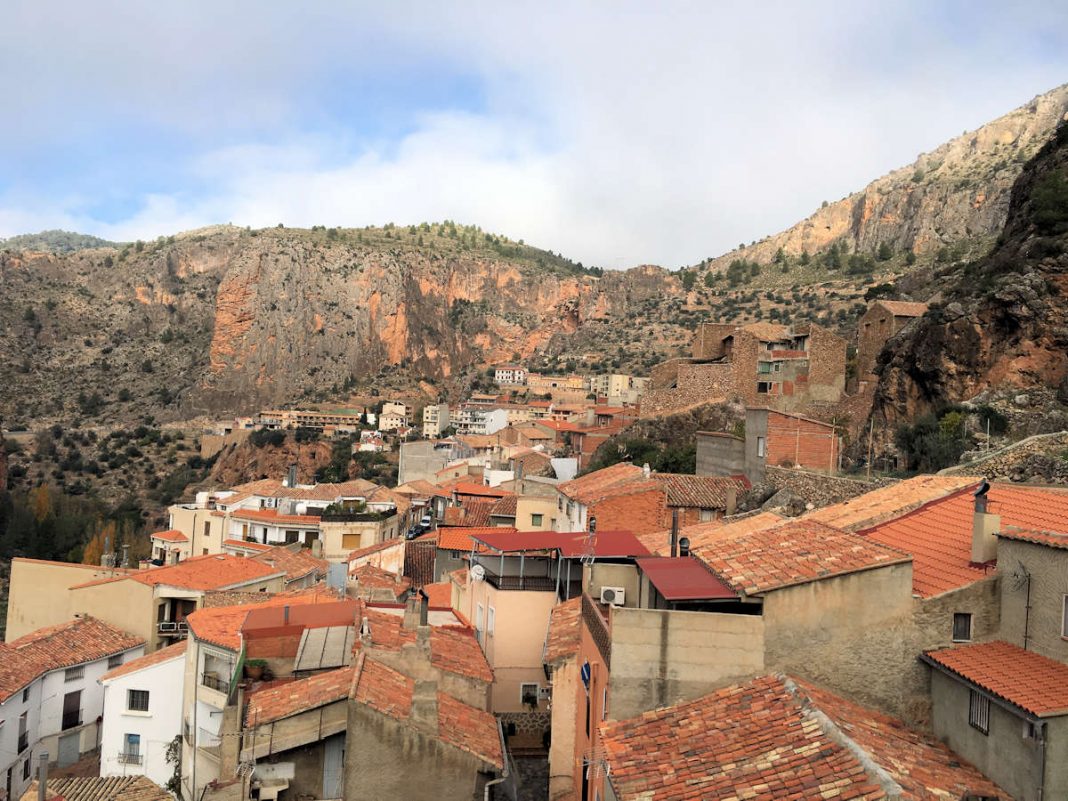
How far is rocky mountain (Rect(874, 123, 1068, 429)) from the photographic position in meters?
24.7

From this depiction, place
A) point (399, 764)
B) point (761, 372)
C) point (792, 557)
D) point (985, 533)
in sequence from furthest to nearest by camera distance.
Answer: point (761, 372) < point (399, 764) < point (792, 557) < point (985, 533)

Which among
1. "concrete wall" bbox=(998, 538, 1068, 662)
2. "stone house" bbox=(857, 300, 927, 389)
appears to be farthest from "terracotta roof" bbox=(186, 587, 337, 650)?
"stone house" bbox=(857, 300, 927, 389)

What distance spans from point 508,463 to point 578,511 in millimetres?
28898

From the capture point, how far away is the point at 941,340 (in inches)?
1102

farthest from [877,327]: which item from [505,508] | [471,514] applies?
[471,514]

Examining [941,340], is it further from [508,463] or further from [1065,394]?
[508,463]

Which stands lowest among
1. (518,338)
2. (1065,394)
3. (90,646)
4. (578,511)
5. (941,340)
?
(90,646)

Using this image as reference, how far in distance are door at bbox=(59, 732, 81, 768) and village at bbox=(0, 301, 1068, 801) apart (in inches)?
4.2

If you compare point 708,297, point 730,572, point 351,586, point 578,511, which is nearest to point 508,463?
point 578,511

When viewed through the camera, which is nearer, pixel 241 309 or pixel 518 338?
pixel 241 309

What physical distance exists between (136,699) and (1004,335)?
26.4 m

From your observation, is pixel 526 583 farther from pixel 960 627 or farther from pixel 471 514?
pixel 471 514

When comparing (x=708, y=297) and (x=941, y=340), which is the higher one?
(x=708, y=297)

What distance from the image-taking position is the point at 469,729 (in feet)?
39.7
